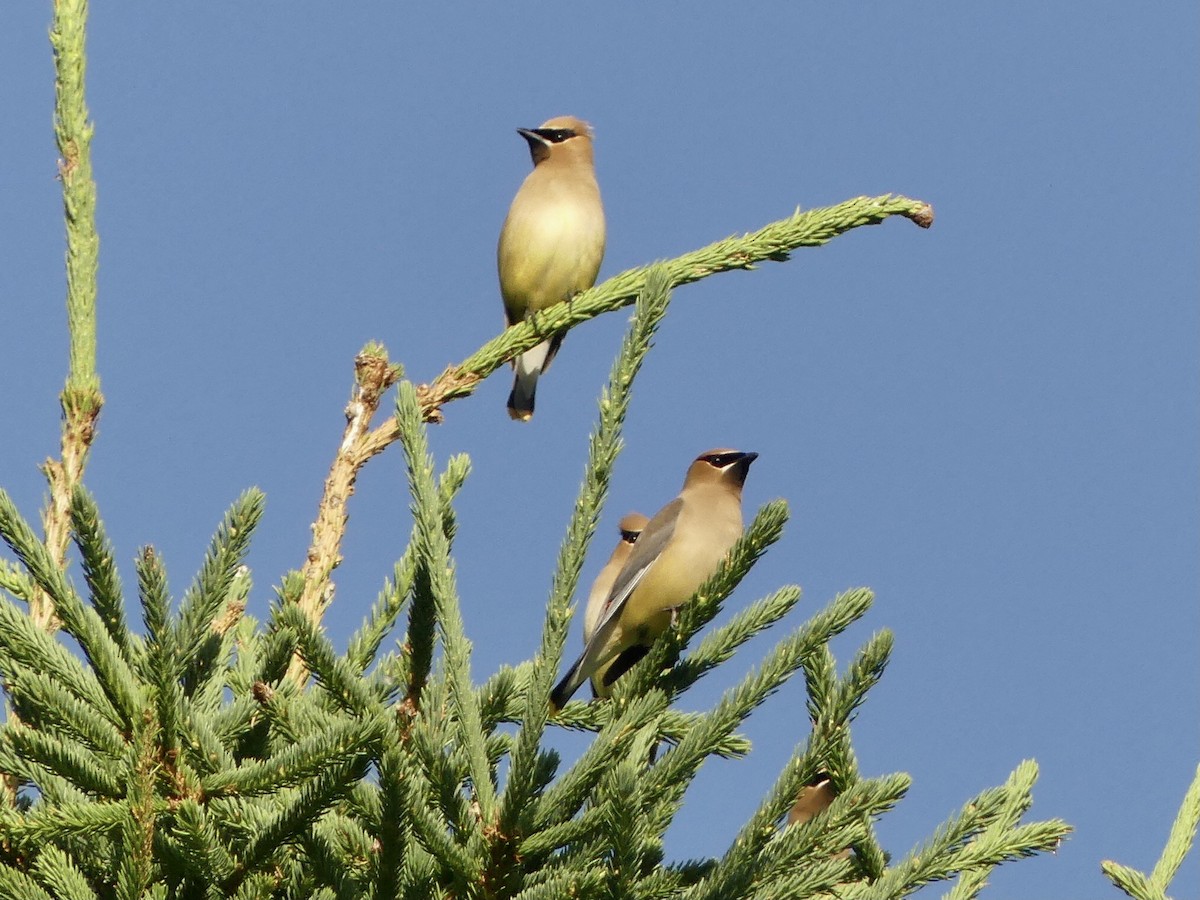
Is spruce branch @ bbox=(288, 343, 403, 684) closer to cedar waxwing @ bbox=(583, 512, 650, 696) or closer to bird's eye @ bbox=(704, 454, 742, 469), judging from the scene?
bird's eye @ bbox=(704, 454, 742, 469)

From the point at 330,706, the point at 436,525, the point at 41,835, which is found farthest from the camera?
the point at 330,706

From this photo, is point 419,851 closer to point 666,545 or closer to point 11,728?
point 11,728

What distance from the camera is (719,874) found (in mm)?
1959

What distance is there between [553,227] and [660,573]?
2638 mm

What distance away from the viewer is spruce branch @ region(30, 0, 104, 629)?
2.64 m

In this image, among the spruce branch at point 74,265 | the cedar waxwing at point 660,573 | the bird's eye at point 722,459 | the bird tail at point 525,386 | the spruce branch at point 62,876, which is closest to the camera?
the spruce branch at point 62,876

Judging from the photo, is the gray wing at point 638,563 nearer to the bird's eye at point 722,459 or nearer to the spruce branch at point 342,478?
the bird's eye at point 722,459

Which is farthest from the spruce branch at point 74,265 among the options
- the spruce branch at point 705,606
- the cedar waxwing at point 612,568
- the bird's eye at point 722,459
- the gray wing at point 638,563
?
the cedar waxwing at point 612,568

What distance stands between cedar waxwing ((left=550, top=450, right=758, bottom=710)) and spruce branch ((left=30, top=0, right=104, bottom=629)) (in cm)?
139

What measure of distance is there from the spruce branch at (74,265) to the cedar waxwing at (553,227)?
10.8ft

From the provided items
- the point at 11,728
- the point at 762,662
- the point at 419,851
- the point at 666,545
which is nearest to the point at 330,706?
the point at 419,851

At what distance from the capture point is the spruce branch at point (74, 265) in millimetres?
2639

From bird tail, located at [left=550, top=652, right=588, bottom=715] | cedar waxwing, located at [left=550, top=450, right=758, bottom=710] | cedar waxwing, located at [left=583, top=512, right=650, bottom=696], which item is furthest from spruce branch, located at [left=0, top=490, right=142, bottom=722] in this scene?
cedar waxwing, located at [left=583, top=512, right=650, bottom=696]

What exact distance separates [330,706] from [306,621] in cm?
54
